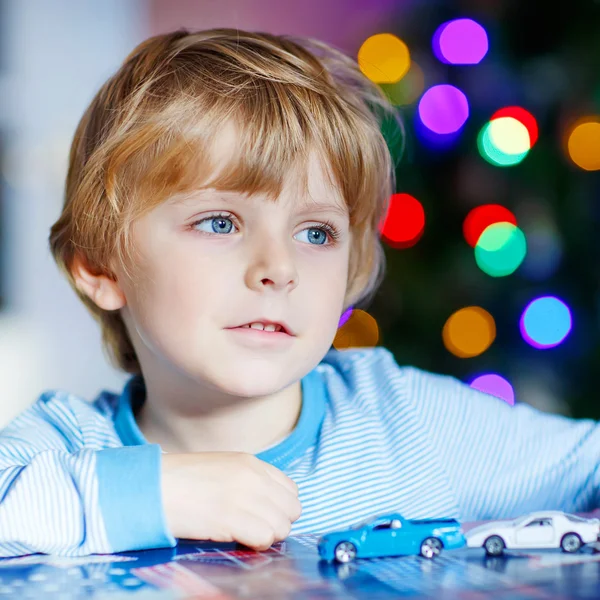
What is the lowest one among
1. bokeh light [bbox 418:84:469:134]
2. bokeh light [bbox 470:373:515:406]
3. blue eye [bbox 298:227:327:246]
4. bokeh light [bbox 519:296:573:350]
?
bokeh light [bbox 470:373:515:406]

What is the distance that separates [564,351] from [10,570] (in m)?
1.67

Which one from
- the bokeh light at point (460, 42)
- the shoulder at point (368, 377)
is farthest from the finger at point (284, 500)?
the bokeh light at point (460, 42)

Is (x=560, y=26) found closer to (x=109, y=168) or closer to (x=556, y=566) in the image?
(x=109, y=168)

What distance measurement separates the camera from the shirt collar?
985mm

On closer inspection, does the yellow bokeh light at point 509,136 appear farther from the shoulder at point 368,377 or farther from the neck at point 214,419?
the neck at point 214,419

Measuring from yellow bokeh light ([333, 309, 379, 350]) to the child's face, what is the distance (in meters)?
1.26

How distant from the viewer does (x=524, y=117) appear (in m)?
2.01

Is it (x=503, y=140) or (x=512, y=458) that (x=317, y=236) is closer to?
(x=512, y=458)

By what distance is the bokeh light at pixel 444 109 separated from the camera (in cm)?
208

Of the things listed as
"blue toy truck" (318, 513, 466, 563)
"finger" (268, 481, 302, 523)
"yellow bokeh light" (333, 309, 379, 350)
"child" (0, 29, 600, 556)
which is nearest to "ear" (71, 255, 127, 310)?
"child" (0, 29, 600, 556)

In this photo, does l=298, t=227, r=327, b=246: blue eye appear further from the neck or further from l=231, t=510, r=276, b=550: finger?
l=231, t=510, r=276, b=550: finger

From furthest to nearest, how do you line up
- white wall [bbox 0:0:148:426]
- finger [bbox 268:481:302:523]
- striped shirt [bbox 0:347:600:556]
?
white wall [bbox 0:0:148:426]
striped shirt [bbox 0:347:600:556]
finger [bbox 268:481:302:523]

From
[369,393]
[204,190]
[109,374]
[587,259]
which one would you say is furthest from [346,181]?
[109,374]

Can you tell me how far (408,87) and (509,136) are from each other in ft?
0.89
